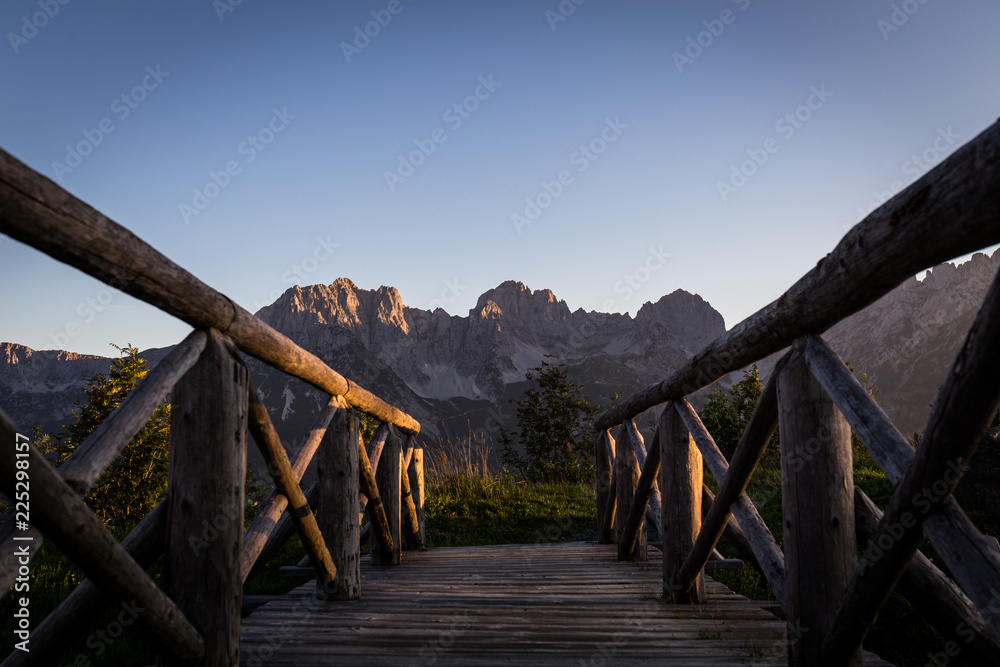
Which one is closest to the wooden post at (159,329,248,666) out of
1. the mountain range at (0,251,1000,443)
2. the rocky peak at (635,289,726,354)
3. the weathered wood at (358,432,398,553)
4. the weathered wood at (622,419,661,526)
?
the weathered wood at (358,432,398,553)

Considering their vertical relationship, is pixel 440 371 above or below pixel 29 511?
above

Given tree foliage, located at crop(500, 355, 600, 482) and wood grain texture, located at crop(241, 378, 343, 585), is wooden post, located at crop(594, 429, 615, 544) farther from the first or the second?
tree foliage, located at crop(500, 355, 600, 482)

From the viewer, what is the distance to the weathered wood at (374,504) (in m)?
4.27

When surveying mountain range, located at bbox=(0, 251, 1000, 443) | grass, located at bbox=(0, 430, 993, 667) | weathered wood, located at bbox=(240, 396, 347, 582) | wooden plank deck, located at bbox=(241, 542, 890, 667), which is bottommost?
grass, located at bbox=(0, 430, 993, 667)

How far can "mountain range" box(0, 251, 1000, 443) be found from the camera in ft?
369

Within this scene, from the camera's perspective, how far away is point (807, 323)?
206cm

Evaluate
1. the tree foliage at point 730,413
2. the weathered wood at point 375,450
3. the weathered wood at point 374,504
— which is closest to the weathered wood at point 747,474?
the weathered wood at point 374,504

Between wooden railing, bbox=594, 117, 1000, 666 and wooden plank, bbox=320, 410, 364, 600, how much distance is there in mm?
2008

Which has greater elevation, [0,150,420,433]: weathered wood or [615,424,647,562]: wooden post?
[0,150,420,433]: weathered wood

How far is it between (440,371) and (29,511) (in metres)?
162

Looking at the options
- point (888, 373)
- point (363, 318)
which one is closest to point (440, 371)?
point (363, 318)

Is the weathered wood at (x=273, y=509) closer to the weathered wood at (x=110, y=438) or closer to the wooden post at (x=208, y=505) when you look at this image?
the wooden post at (x=208, y=505)

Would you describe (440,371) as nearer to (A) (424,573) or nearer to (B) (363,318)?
(B) (363,318)

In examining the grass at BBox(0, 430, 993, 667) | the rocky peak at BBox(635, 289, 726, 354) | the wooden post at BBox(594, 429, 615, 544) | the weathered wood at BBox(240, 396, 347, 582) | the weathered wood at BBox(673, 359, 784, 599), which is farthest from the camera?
the rocky peak at BBox(635, 289, 726, 354)
